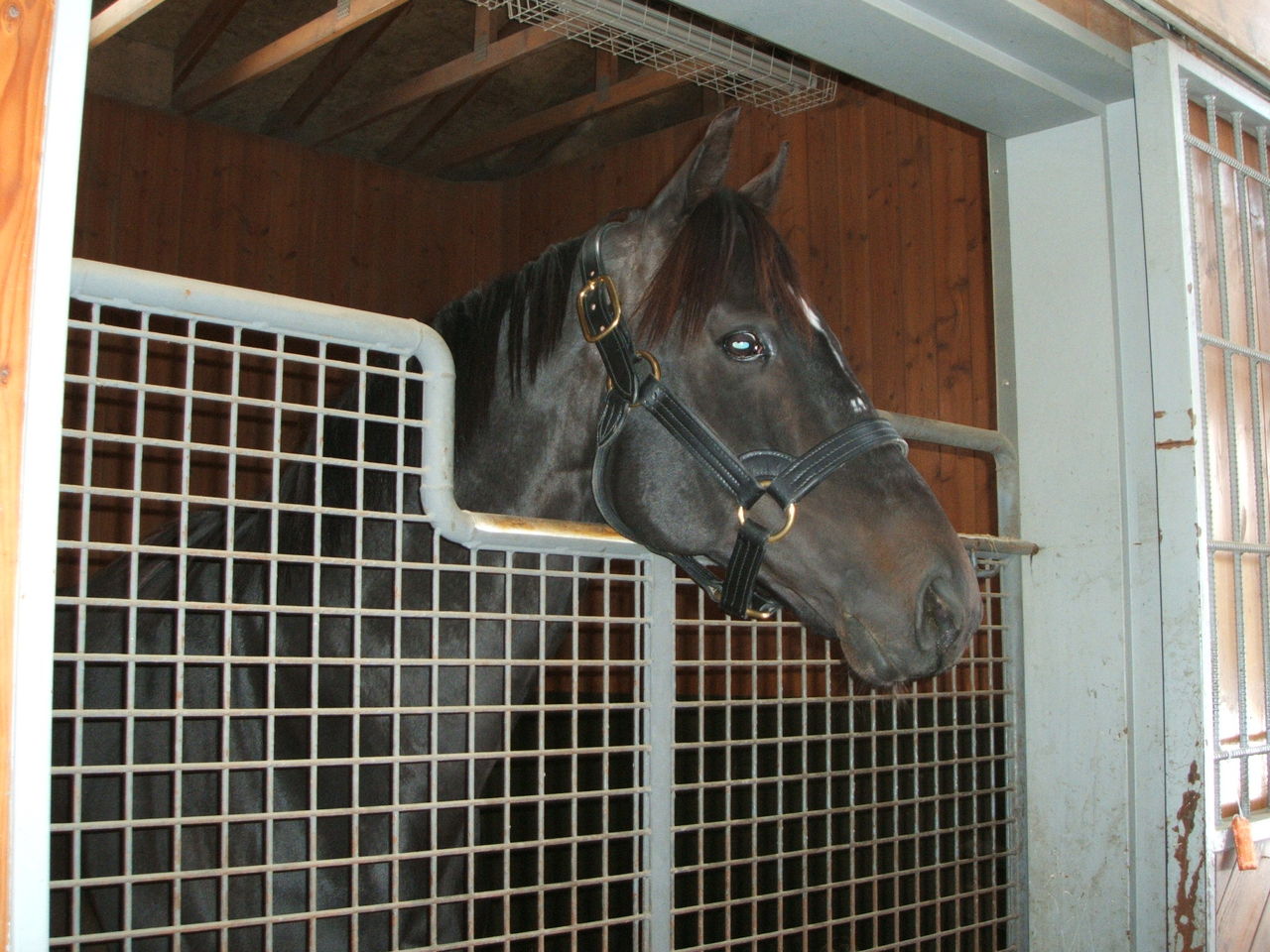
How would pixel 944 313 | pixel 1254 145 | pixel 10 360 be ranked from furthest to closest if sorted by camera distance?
pixel 944 313 < pixel 1254 145 < pixel 10 360

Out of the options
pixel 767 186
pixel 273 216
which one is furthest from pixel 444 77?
pixel 767 186

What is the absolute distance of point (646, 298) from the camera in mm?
1520

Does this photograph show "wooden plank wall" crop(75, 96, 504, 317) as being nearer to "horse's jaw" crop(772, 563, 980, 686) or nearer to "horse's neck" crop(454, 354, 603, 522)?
"horse's neck" crop(454, 354, 603, 522)

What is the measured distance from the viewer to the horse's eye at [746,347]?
1457 mm

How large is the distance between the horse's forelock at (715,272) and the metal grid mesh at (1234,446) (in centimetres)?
88

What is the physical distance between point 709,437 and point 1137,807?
1.14 meters

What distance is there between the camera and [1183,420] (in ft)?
5.90

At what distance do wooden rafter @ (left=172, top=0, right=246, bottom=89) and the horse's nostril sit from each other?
4483mm

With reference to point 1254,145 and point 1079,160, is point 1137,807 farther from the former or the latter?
point 1254,145

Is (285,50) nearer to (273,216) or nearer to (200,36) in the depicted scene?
(200,36)

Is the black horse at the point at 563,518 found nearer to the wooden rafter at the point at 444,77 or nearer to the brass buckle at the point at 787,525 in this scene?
the brass buckle at the point at 787,525

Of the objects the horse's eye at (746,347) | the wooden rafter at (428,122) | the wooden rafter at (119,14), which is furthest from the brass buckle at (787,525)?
the wooden rafter at (428,122)

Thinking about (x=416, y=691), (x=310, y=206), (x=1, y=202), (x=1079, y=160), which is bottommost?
(x=416, y=691)

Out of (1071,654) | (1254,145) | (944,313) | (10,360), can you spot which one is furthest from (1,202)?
(944,313)
